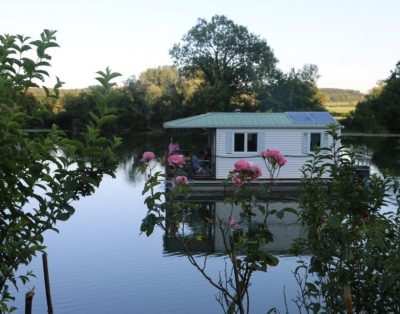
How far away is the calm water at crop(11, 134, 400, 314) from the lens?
995 centimetres

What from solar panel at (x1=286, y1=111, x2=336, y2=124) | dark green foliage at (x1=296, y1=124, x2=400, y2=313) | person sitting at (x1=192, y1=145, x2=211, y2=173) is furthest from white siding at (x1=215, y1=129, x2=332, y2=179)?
dark green foliage at (x1=296, y1=124, x2=400, y2=313)

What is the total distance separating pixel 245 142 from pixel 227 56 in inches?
1492

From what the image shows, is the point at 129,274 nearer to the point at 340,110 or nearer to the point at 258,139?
the point at 258,139

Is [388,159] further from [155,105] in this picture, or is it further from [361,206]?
[155,105]

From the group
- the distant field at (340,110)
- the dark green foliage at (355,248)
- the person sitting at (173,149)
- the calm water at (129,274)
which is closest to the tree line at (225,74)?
the distant field at (340,110)

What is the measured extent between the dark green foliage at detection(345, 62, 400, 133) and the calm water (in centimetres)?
5109

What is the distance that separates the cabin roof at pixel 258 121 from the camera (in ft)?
70.9

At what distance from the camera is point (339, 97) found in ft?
517

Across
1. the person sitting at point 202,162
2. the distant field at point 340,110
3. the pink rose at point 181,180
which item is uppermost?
the pink rose at point 181,180

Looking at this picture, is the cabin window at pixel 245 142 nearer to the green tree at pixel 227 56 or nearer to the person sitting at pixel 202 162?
the person sitting at pixel 202 162

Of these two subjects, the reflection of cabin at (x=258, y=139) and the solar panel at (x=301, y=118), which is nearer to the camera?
the reflection of cabin at (x=258, y=139)

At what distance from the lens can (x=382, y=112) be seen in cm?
6644

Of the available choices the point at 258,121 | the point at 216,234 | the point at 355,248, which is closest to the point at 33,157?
the point at 355,248

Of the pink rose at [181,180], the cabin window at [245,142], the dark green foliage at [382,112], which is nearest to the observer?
the pink rose at [181,180]
